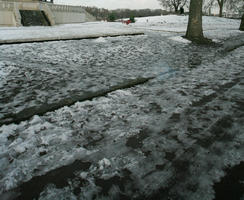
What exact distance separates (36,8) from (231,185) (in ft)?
68.4

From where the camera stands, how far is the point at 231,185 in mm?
1138

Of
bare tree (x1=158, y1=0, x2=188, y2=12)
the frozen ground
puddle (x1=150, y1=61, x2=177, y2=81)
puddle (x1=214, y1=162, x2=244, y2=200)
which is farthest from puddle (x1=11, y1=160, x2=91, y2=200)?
bare tree (x1=158, y1=0, x2=188, y2=12)

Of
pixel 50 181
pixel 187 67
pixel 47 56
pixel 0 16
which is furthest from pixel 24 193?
pixel 0 16

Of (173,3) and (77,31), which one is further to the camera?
(173,3)

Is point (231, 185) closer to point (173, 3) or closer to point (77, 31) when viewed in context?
point (77, 31)

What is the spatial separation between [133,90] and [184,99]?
72 centimetres

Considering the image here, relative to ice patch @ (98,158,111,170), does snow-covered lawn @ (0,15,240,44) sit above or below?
above

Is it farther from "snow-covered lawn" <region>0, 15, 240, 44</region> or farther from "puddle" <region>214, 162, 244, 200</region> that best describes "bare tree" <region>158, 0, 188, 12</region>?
"puddle" <region>214, 162, 244, 200</region>

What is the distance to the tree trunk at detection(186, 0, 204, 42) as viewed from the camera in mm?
7046

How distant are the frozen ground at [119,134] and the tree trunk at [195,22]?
14.9ft

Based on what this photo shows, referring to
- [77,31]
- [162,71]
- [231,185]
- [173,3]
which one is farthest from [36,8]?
[173,3]

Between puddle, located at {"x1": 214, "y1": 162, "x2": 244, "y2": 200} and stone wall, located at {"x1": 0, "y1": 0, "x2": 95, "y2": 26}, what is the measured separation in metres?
17.2

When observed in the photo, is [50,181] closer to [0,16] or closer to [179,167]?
[179,167]

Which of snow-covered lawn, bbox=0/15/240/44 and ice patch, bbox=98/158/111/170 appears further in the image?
snow-covered lawn, bbox=0/15/240/44
